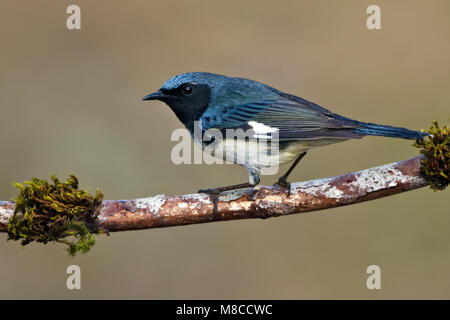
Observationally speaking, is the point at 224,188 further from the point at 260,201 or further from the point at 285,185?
the point at 285,185

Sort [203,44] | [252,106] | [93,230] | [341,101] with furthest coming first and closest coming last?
[203,44]
[341,101]
[252,106]
[93,230]

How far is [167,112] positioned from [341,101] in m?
2.45

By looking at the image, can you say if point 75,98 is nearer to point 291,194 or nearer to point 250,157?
point 250,157

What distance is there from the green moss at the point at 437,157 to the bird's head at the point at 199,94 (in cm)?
141

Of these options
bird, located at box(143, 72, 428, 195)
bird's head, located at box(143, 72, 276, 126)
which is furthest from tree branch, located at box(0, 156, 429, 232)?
bird's head, located at box(143, 72, 276, 126)

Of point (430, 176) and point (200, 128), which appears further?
point (200, 128)

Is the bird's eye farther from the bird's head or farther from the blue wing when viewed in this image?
the blue wing

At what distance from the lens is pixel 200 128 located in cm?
475

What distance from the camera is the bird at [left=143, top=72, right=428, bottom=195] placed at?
4316 millimetres

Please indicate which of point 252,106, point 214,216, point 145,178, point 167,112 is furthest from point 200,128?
point 167,112

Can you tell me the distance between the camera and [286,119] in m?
4.57

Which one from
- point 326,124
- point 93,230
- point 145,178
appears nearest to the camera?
point 93,230

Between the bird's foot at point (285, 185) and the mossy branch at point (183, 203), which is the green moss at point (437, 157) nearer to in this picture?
the mossy branch at point (183, 203)

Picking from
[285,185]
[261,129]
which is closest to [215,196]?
[285,185]
